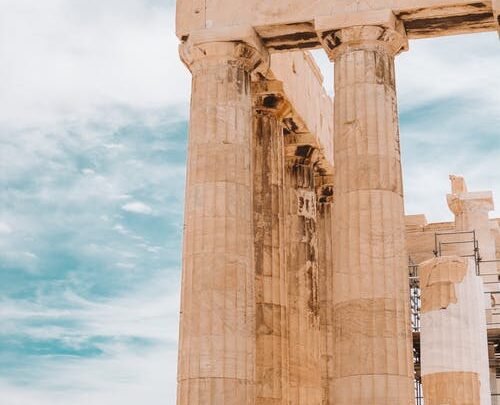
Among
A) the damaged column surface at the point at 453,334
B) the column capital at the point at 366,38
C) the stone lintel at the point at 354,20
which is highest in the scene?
the stone lintel at the point at 354,20

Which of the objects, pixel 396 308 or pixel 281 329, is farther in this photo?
pixel 281 329

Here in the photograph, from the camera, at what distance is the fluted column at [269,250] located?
38.2 metres

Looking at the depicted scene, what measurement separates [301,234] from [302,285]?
2.17m

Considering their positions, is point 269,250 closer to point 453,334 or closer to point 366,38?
point 453,334

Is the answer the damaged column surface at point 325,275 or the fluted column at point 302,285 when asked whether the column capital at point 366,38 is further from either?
the damaged column surface at point 325,275

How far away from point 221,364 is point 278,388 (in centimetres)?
637

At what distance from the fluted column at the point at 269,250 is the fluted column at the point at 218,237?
15.7 feet

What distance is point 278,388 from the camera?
38.1m

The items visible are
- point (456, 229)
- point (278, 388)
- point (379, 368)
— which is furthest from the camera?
point (456, 229)

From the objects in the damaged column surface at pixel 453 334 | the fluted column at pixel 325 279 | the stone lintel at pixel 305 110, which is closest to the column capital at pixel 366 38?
the stone lintel at pixel 305 110

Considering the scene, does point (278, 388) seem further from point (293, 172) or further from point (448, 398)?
point (293, 172)

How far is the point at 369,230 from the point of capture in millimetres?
32344

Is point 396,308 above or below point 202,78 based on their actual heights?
below

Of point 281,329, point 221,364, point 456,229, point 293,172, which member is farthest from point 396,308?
point 456,229
